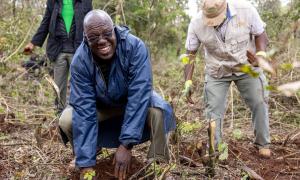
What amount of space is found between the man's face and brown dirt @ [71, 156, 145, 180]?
0.84 m

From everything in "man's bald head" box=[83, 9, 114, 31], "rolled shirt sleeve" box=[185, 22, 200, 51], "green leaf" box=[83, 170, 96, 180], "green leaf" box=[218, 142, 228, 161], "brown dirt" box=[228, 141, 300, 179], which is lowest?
"brown dirt" box=[228, 141, 300, 179]

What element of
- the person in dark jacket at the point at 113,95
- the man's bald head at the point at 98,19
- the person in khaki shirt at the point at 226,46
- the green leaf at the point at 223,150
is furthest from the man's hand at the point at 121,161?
the person in khaki shirt at the point at 226,46

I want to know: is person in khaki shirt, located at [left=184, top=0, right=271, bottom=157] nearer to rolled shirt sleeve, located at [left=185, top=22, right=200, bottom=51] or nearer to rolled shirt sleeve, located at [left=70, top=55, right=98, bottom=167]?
rolled shirt sleeve, located at [left=185, top=22, right=200, bottom=51]

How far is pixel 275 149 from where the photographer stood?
4.62 m

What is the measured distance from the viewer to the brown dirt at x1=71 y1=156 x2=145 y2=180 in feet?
11.3

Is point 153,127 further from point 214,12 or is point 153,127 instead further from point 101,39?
point 214,12

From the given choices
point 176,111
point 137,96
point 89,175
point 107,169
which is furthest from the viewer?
point 176,111

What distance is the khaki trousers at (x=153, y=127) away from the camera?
3373 millimetres

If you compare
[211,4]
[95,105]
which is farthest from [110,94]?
[211,4]

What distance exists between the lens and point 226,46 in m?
4.04

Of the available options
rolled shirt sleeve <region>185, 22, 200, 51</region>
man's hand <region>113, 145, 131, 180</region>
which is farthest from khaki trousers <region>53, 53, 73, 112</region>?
man's hand <region>113, 145, 131, 180</region>

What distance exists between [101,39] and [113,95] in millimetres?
458

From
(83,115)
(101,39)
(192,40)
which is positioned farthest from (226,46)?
(83,115)

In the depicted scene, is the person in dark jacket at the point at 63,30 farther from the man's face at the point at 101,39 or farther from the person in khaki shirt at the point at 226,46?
the man's face at the point at 101,39
